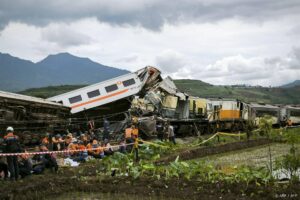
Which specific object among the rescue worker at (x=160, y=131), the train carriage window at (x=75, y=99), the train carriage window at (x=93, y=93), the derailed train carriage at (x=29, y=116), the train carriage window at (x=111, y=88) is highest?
the train carriage window at (x=111, y=88)

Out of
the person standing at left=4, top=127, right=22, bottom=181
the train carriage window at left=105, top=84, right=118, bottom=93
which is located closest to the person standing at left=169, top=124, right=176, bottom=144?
the train carriage window at left=105, top=84, right=118, bottom=93

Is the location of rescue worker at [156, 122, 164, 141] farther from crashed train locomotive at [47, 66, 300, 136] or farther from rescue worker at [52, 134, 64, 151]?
rescue worker at [52, 134, 64, 151]

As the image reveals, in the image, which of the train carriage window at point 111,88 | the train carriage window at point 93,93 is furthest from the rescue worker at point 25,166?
the train carriage window at point 111,88

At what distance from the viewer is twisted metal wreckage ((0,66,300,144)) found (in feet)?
86.5

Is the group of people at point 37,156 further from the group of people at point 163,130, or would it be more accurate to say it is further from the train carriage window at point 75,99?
the train carriage window at point 75,99

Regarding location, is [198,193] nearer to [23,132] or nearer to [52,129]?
[23,132]

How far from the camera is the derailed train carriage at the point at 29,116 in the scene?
80.2 ft

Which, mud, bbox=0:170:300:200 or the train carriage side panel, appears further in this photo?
the train carriage side panel

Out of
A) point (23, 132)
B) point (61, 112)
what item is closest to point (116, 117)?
point (61, 112)

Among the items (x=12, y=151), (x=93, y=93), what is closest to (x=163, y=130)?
(x=93, y=93)

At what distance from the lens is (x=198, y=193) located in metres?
12.2

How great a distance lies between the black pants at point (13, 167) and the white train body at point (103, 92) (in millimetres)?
16847

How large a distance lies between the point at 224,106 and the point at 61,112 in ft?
60.9

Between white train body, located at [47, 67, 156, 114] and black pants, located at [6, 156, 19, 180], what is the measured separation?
16.8 meters
